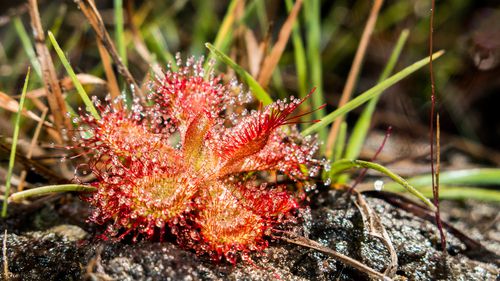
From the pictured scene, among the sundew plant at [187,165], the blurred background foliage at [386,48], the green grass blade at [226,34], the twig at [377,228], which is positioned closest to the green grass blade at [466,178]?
the sundew plant at [187,165]

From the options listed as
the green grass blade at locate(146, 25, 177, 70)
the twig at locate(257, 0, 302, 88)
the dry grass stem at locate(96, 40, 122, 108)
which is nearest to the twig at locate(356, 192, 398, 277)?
the twig at locate(257, 0, 302, 88)

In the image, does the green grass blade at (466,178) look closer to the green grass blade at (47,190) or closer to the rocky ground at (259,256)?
the rocky ground at (259,256)

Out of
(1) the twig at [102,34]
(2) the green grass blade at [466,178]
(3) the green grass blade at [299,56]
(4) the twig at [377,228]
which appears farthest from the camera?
(3) the green grass blade at [299,56]

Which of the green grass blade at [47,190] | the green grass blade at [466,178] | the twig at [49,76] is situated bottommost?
the green grass blade at [47,190]

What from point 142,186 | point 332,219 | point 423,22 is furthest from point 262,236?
point 423,22

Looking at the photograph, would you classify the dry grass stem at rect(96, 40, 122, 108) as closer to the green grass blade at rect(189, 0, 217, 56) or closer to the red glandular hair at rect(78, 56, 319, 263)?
the red glandular hair at rect(78, 56, 319, 263)

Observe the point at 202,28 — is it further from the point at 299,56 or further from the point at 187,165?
the point at 187,165

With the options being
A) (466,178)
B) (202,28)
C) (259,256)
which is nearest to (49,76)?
(259,256)
